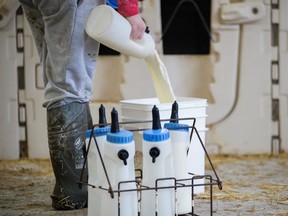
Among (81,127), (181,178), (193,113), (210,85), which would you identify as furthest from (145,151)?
(210,85)

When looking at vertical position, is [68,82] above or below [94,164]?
above

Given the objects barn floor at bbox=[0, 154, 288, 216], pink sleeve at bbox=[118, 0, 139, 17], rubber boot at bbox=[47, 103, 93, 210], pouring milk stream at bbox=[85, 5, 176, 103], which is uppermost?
pink sleeve at bbox=[118, 0, 139, 17]

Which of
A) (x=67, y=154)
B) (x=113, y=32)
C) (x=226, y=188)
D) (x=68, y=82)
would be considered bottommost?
(x=226, y=188)

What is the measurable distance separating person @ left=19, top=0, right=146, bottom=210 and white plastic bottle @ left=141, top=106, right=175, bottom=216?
15.4 inches

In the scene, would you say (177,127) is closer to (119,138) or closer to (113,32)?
(119,138)

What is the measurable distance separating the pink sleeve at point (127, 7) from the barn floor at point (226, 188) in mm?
557

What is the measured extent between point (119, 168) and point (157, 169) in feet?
0.28

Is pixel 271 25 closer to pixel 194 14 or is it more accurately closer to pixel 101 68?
pixel 194 14

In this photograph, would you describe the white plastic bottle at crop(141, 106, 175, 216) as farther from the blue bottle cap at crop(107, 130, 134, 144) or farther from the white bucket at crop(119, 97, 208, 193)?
the white bucket at crop(119, 97, 208, 193)

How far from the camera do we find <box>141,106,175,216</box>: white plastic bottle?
4.47 ft

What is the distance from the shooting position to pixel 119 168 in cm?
135

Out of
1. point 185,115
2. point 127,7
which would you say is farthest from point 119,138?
point 185,115

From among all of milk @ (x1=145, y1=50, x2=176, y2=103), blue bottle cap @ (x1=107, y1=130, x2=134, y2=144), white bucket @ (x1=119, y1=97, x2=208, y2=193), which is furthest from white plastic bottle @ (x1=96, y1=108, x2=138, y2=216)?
Result: milk @ (x1=145, y1=50, x2=176, y2=103)

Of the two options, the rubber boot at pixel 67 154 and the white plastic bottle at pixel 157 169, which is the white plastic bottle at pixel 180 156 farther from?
the rubber boot at pixel 67 154
